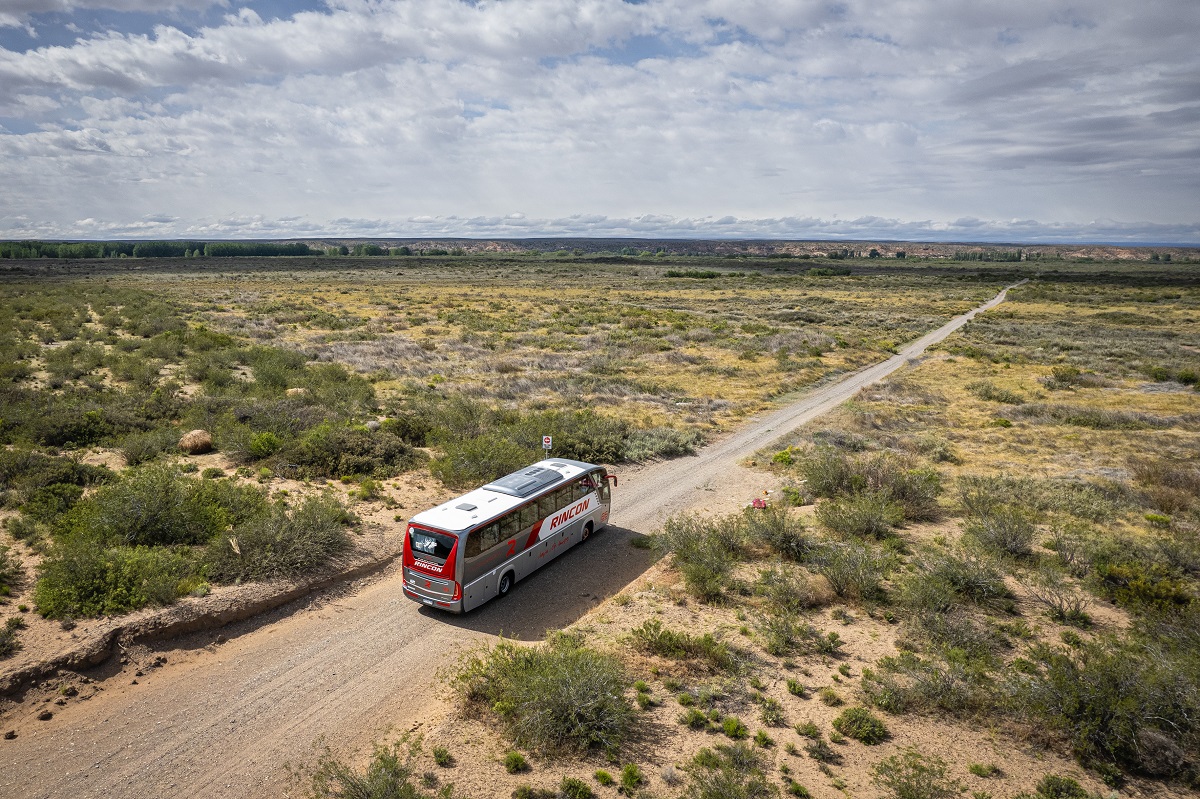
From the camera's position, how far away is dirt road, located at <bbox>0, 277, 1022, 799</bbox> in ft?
30.5

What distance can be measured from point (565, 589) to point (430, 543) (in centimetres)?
381

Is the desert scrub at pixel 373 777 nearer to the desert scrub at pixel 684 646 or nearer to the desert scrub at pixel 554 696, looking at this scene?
the desert scrub at pixel 554 696

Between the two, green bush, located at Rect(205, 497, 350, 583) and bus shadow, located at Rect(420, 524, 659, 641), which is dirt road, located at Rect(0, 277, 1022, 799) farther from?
green bush, located at Rect(205, 497, 350, 583)

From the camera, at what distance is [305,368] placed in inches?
1364

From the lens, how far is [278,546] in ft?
48.4

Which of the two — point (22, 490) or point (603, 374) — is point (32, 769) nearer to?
point (22, 490)

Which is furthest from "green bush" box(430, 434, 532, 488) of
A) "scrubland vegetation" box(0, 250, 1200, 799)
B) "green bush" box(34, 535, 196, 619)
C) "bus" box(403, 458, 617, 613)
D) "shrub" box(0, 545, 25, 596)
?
"shrub" box(0, 545, 25, 596)

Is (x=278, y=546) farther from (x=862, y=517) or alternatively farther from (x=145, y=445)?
(x=862, y=517)

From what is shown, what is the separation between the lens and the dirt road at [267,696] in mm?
9297

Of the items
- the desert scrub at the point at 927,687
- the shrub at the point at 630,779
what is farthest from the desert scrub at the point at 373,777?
the desert scrub at the point at 927,687

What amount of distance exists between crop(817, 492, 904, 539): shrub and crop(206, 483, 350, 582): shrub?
13.5 m

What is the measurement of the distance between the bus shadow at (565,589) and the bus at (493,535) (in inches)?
13.7

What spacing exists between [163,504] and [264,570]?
11.9ft

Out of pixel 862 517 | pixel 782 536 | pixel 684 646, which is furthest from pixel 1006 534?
pixel 684 646
